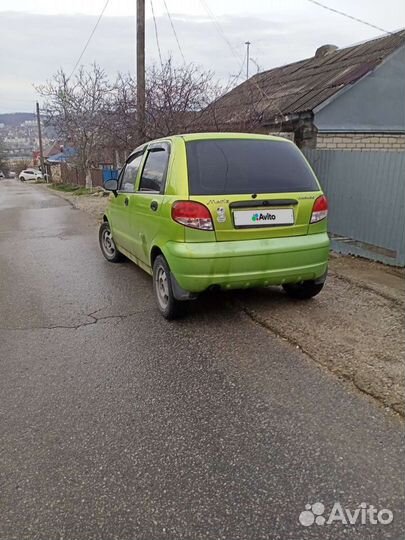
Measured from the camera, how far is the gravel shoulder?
3.25 metres

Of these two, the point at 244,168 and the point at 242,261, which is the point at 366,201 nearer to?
the point at 244,168

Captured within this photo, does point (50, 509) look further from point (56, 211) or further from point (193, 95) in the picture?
point (56, 211)

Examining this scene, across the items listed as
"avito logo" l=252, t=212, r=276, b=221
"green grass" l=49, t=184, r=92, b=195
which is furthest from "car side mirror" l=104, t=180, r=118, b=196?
"green grass" l=49, t=184, r=92, b=195

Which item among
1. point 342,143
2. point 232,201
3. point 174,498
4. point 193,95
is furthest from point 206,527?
point 193,95

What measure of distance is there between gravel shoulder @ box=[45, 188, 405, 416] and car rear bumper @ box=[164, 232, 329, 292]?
47cm

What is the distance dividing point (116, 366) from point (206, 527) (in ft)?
5.74

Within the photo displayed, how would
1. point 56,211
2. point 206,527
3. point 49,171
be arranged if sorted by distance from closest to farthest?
point 206,527 → point 56,211 → point 49,171

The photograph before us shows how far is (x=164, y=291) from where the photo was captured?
4.47m

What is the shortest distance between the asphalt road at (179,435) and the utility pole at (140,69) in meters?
8.12

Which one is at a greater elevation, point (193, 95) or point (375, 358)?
point (193, 95)

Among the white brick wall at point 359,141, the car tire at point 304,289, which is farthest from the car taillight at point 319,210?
the white brick wall at point 359,141

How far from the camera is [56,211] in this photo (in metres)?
16.0

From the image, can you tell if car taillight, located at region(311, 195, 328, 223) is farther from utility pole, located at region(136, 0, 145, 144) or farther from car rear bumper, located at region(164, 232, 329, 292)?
utility pole, located at region(136, 0, 145, 144)

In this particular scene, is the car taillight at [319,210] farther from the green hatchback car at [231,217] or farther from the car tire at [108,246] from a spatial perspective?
the car tire at [108,246]
